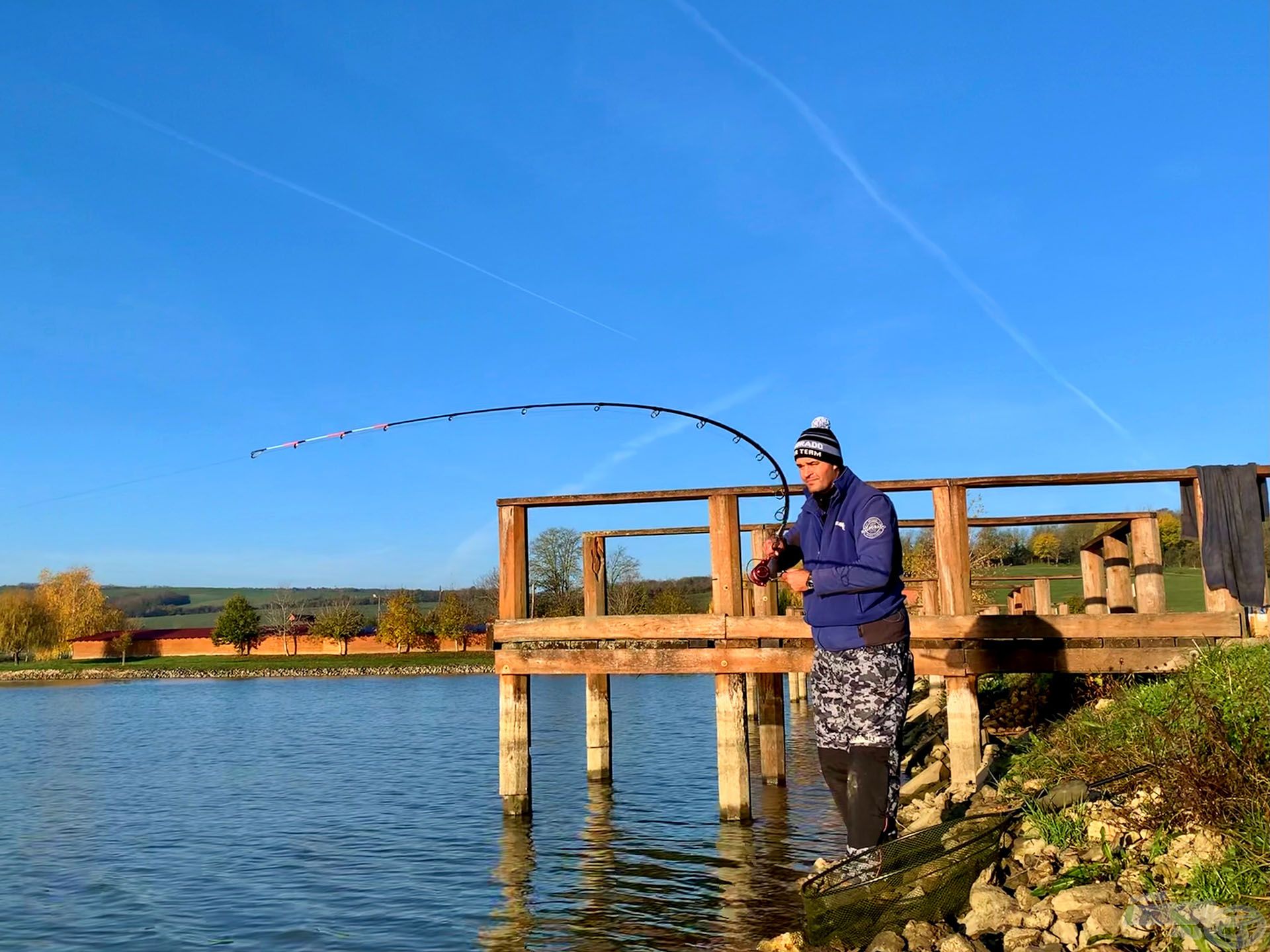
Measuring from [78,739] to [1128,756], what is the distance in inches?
1120

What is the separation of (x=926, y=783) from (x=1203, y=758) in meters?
5.39

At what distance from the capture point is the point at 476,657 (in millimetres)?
83938

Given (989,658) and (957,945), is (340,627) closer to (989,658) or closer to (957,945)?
(989,658)

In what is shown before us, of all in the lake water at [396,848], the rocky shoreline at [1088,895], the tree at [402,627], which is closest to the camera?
the rocky shoreline at [1088,895]

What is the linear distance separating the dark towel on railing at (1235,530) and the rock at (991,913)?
4.86 m

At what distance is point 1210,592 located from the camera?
391 inches

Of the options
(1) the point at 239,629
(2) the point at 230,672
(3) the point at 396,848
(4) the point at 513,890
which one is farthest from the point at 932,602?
(1) the point at 239,629

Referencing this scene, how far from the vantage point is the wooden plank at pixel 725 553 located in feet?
35.1

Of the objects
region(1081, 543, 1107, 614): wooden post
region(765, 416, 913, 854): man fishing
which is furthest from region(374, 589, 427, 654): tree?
region(765, 416, 913, 854): man fishing

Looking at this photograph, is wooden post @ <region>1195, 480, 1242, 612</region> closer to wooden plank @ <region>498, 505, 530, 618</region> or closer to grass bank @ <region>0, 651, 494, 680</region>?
wooden plank @ <region>498, 505, 530, 618</region>

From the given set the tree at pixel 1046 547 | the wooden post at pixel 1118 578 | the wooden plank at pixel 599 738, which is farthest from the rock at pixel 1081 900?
the tree at pixel 1046 547

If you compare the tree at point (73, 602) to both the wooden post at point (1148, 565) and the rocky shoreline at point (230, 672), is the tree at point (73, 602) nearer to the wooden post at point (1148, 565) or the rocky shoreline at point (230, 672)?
the rocky shoreline at point (230, 672)

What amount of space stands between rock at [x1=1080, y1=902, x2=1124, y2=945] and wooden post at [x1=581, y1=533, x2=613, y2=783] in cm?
934

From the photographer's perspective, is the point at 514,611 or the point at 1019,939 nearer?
the point at 1019,939
